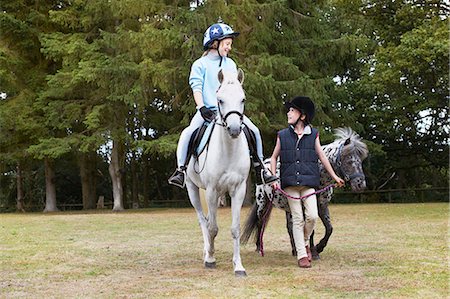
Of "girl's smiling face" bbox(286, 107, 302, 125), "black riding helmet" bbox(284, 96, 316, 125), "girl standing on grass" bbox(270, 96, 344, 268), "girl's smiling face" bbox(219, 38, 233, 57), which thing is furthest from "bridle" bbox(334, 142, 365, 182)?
"girl's smiling face" bbox(219, 38, 233, 57)

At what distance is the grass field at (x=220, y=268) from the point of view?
6.36 meters

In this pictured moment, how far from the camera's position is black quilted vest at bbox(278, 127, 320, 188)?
823cm

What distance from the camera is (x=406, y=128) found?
3316 centimetres

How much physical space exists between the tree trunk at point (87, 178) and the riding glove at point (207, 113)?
87.7 feet

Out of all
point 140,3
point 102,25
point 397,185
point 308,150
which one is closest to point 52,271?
point 308,150

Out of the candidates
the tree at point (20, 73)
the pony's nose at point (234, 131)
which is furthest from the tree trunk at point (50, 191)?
the pony's nose at point (234, 131)

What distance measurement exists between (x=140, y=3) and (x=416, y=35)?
1118 cm

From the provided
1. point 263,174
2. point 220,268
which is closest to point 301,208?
point 263,174

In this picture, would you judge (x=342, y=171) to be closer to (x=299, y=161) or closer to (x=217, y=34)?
(x=299, y=161)

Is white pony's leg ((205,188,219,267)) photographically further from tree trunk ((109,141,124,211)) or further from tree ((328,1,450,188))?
tree trunk ((109,141,124,211))

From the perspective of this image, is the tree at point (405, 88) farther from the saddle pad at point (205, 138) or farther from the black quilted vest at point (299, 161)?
the saddle pad at point (205, 138)

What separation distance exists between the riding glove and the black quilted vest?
1042 millimetres

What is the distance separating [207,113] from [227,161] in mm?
627

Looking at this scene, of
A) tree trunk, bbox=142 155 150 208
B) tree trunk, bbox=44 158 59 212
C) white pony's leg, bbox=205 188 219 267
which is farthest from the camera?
tree trunk, bbox=142 155 150 208
